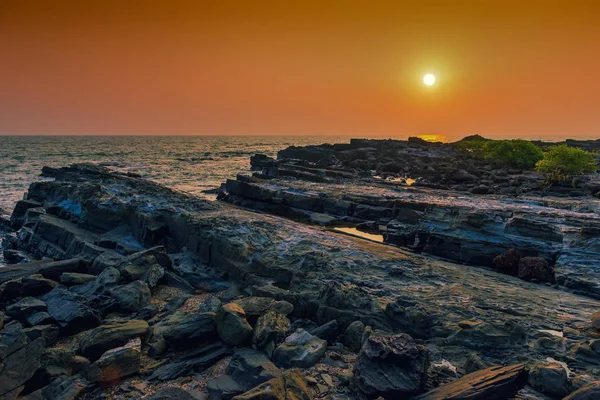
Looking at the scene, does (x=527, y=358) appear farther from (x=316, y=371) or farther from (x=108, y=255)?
(x=108, y=255)

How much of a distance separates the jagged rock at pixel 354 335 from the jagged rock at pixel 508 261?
8.82m

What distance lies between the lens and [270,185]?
32.7 m

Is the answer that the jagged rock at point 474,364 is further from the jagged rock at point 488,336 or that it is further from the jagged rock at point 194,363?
the jagged rock at point 194,363

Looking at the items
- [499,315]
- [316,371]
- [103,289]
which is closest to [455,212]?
[499,315]

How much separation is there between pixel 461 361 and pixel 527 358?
1418mm

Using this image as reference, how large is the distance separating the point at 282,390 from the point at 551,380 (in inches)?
205

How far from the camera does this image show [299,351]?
8.62m

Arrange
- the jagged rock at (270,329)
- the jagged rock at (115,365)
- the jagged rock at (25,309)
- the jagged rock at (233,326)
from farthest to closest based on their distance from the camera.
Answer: the jagged rock at (25,309)
the jagged rock at (233,326)
the jagged rock at (270,329)
the jagged rock at (115,365)

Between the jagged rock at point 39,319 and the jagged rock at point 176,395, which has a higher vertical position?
the jagged rock at point 176,395

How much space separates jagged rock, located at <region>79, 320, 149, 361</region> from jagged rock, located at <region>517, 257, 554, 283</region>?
13961 millimetres

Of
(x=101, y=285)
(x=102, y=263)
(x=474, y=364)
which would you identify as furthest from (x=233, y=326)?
(x=102, y=263)

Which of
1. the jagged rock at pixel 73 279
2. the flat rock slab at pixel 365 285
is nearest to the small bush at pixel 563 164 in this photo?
the flat rock slab at pixel 365 285

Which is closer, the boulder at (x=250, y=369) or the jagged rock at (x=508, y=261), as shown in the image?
the boulder at (x=250, y=369)

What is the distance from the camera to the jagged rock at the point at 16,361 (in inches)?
301
